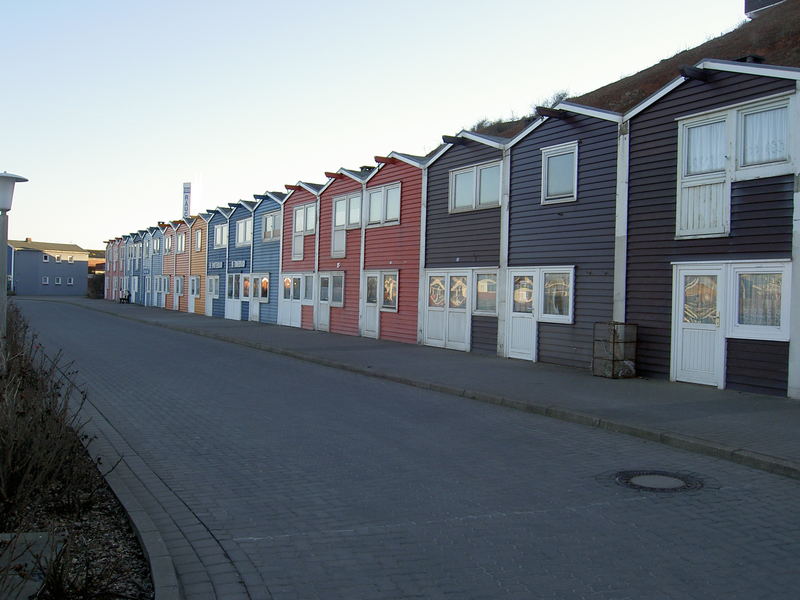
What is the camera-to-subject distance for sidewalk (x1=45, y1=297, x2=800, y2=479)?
8336 millimetres

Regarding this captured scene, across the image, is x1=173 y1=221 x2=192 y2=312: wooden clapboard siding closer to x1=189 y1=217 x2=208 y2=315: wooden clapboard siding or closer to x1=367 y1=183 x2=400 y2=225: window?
x1=189 y1=217 x2=208 y2=315: wooden clapboard siding

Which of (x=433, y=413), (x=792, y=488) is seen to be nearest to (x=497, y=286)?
(x=433, y=413)

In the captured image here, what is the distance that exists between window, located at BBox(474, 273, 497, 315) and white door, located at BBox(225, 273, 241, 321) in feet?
64.9

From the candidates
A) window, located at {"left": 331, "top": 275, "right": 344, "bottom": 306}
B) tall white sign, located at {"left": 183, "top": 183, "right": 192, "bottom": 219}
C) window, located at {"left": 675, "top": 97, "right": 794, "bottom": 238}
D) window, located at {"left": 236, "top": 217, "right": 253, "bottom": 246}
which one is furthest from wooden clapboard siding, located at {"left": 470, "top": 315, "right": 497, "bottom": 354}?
tall white sign, located at {"left": 183, "top": 183, "right": 192, "bottom": 219}

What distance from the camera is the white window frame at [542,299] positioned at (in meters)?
15.9

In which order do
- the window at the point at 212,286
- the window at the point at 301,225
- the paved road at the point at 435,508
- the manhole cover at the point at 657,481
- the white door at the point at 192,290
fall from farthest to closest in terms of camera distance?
the white door at the point at 192,290, the window at the point at 212,286, the window at the point at 301,225, the manhole cover at the point at 657,481, the paved road at the point at 435,508

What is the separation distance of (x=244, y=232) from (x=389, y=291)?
15.9 meters

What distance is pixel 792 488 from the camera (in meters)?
6.79

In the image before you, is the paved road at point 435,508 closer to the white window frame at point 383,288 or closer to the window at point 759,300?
the window at point 759,300

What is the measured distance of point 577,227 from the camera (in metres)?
15.9

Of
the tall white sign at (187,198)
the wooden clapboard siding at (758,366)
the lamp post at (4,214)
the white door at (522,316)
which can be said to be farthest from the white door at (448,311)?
the tall white sign at (187,198)

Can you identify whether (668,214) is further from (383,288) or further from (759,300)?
(383,288)

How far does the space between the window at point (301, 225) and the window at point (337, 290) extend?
311 cm

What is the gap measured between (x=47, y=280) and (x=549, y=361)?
94.0m
